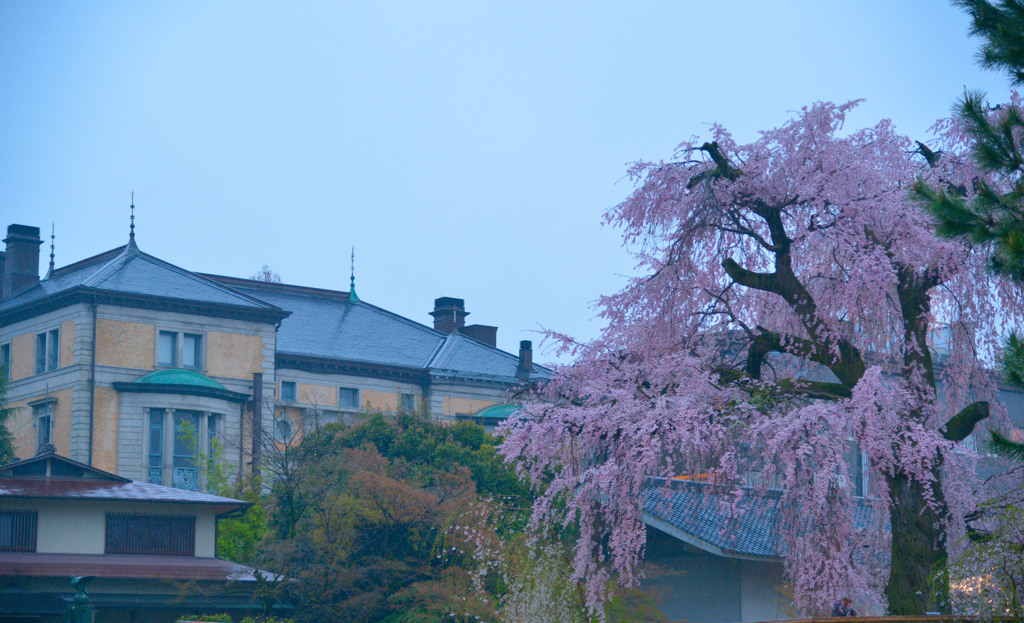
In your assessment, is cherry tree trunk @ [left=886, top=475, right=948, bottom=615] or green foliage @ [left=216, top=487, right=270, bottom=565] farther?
green foliage @ [left=216, top=487, right=270, bottom=565]

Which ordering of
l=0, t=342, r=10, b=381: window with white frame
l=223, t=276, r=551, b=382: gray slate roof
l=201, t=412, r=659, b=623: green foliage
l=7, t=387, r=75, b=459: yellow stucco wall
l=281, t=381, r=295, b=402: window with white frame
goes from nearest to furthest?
l=201, t=412, r=659, b=623: green foliage
l=7, t=387, r=75, b=459: yellow stucco wall
l=0, t=342, r=10, b=381: window with white frame
l=281, t=381, r=295, b=402: window with white frame
l=223, t=276, r=551, b=382: gray slate roof

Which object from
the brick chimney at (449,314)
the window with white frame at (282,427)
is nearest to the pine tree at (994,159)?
the window with white frame at (282,427)

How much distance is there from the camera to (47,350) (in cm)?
5128

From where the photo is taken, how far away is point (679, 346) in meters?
17.0

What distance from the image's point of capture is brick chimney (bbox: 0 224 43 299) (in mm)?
55375

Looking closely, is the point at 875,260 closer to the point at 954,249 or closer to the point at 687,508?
the point at 954,249

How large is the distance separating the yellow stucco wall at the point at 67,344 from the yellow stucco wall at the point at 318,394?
1112cm

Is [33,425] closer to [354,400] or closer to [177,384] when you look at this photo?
[177,384]

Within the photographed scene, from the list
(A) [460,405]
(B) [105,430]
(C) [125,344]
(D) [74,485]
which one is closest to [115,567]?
(D) [74,485]

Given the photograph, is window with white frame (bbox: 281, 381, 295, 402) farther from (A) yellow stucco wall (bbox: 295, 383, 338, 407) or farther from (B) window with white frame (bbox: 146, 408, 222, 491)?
(B) window with white frame (bbox: 146, 408, 222, 491)

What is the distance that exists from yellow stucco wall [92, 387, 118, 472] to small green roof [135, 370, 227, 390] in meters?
1.37

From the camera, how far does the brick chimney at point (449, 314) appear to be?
68.6 metres

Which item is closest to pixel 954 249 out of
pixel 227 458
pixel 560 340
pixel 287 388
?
pixel 560 340

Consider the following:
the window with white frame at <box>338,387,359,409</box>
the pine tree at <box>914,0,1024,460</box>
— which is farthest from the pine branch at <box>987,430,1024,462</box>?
the window with white frame at <box>338,387,359,409</box>
